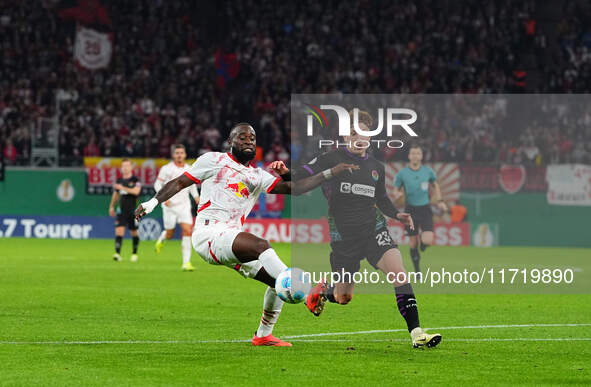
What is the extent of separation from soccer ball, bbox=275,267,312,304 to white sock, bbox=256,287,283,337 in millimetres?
890

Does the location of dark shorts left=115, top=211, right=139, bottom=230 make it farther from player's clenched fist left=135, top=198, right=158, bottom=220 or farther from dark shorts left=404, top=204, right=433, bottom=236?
player's clenched fist left=135, top=198, right=158, bottom=220

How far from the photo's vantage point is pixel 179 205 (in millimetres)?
23422

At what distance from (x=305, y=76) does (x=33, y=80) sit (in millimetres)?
10612

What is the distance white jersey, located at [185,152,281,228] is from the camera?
34.6 feet

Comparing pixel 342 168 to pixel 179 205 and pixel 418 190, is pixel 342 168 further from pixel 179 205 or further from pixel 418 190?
pixel 179 205

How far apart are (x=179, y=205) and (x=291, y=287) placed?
14.0m

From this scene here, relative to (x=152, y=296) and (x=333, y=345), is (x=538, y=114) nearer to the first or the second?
(x=152, y=296)

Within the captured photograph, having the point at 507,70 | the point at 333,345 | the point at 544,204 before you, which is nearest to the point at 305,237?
the point at 544,204

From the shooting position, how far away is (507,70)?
138 ft

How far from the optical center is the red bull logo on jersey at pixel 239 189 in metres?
10.6

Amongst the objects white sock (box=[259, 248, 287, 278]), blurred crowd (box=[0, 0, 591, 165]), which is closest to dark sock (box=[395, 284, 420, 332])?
white sock (box=[259, 248, 287, 278])

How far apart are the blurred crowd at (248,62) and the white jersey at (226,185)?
26.4 meters

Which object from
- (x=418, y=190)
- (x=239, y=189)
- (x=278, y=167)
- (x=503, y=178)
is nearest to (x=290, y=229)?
(x=503, y=178)

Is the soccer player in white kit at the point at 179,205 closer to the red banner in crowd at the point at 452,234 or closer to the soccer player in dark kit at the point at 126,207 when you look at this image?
the soccer player in dark kit at the point at 126,207
